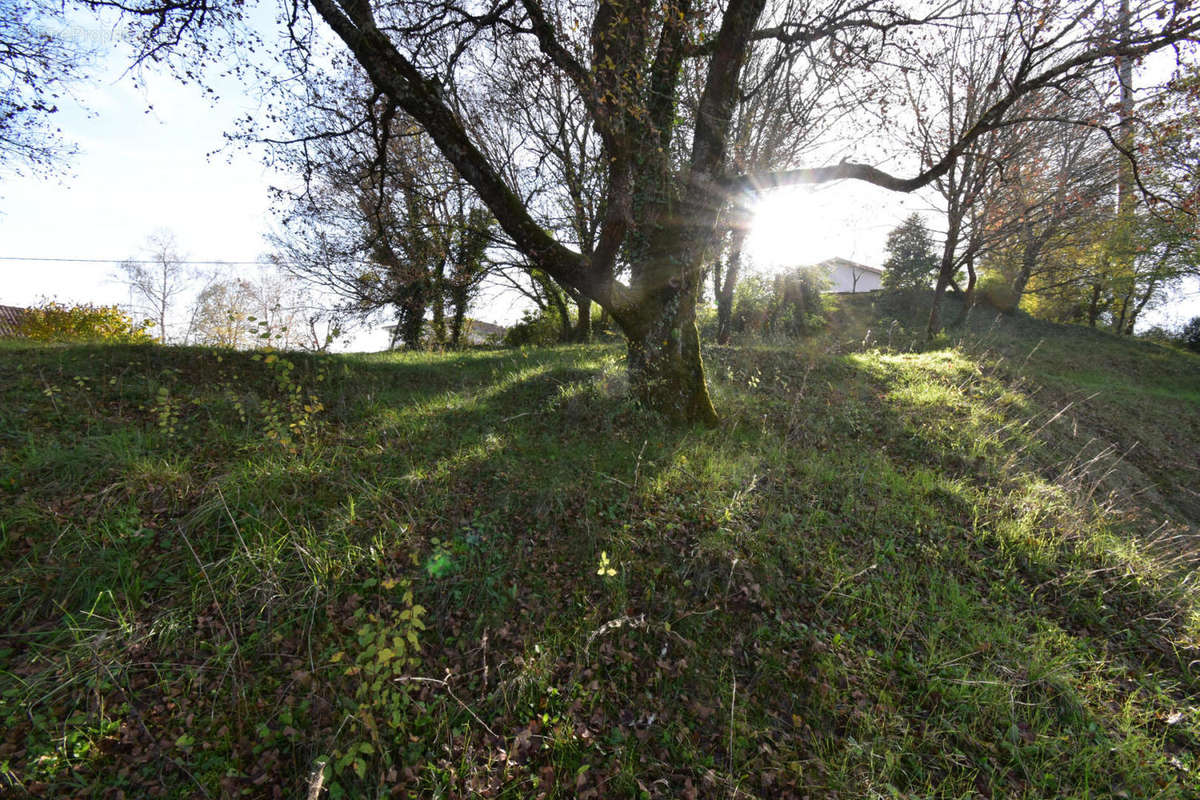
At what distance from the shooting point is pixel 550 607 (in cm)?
310

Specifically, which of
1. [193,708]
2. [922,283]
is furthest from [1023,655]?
[922,283]

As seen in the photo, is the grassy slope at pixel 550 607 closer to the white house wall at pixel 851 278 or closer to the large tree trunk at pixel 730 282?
the large tree trunk at pixel 730 282

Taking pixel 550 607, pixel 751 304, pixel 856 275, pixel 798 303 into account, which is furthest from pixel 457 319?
pixel 856 275

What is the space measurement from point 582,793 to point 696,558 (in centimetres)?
167

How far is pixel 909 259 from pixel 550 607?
21783 mm

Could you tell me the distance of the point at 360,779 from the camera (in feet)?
7.00

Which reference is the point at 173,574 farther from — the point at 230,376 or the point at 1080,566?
the point at 1080,566

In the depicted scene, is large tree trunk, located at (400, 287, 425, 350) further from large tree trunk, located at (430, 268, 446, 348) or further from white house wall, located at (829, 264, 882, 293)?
white house wall, located at (829, 264, 882, 293)

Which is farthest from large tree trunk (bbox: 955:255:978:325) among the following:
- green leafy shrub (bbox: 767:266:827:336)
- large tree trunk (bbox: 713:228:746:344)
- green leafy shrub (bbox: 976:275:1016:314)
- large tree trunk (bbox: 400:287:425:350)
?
large tree trunk (bbox: 400:287:425:350)

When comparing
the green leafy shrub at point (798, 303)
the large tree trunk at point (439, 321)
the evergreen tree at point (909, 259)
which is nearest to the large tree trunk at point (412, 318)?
the large tree trunk at point (439, 321)

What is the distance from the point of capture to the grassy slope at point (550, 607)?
2279 millimetres

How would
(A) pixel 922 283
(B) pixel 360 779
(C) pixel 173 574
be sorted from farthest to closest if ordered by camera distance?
1. (A) pixel 922 283
2. (C) pixel 173 574
3. (B) pixel 360 779

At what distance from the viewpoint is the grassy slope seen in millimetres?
2279

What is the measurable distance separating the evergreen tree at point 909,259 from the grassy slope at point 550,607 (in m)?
15.9
